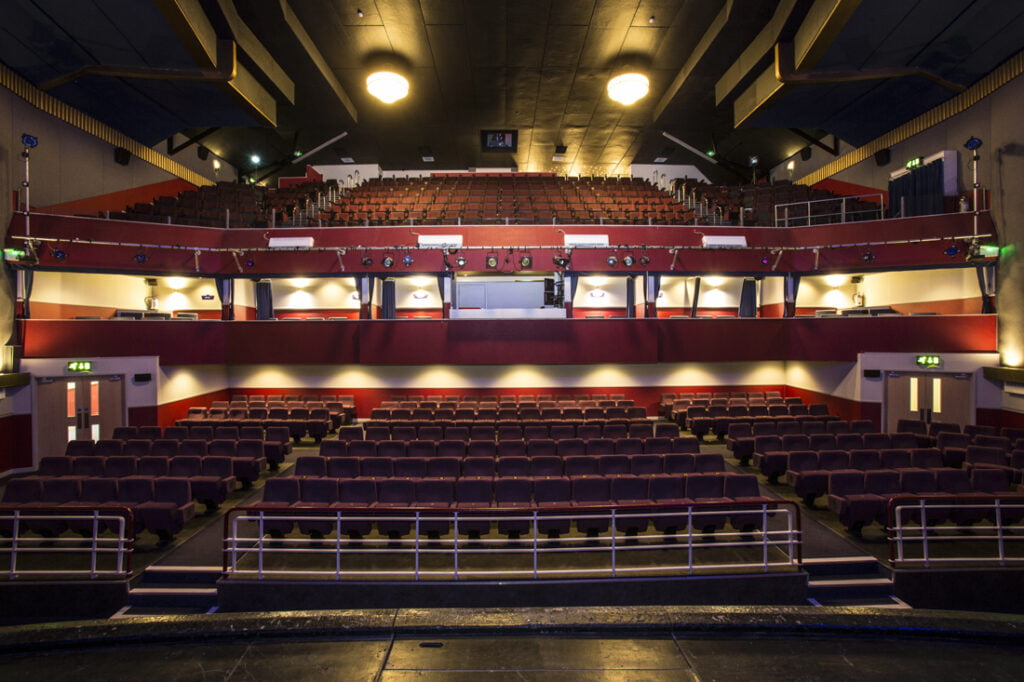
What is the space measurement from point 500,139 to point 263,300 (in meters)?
11.5

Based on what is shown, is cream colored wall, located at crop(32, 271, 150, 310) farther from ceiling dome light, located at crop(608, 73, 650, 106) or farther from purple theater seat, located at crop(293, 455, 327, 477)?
ceiling dome light, located at crop(608, 73, 650, 106)

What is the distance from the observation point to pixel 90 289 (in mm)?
14312

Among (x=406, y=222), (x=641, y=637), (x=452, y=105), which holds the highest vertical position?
(x=452, y=105)

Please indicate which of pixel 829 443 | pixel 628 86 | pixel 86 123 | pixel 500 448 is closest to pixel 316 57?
pixel 86 123

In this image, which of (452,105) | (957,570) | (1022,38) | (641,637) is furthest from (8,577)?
(1022,38)

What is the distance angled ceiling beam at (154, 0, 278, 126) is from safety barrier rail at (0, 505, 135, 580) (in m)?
10.8

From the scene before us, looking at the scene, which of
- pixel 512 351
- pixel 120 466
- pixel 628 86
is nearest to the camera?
pixel 120 466

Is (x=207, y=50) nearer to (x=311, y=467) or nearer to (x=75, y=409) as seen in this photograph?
(x=75, y=409)

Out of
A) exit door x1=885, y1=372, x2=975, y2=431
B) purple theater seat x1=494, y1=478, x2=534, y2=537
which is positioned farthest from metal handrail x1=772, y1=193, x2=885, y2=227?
purple theater seat x1=494, y1=478, x2=534, y2=537

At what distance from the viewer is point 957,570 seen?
17.5ft

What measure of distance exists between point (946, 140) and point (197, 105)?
74.8 ft

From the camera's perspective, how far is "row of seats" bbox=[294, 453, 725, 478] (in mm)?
7469

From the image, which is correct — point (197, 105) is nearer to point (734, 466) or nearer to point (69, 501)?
point (69, 501)

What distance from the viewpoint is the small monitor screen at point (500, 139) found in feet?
66.0
